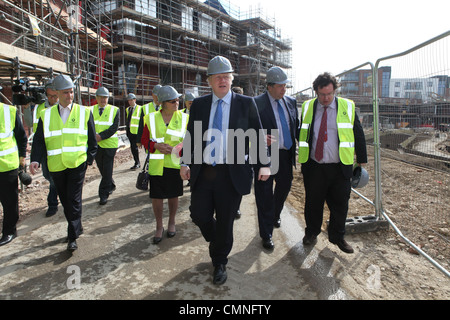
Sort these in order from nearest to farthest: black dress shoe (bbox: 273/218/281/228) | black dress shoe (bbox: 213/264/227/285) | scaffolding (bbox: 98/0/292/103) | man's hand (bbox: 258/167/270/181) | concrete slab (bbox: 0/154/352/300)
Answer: concrete slab (bbox: 0/154/352/300), black dress shoe (bbox: 213/264/227/285), man's hand (bbox: 258/167/270/181), black dress shoe (bbox: 273/218/281/228), scaffolding (bbox: 98/0/292/103)

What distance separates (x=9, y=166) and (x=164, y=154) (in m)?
1.88

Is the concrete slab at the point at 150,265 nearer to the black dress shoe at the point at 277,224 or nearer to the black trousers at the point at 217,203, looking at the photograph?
the black dress shoe at the point at 277,224

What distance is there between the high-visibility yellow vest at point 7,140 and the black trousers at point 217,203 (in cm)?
248

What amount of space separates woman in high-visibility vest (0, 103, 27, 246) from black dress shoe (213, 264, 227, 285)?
2.71 meters

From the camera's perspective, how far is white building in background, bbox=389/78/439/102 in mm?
3421

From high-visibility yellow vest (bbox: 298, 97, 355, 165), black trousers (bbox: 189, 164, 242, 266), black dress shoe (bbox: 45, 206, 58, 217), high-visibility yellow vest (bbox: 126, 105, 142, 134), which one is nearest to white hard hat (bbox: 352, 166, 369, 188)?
high-visibility yellow vest (bbox: 298, 97, 355, 165)

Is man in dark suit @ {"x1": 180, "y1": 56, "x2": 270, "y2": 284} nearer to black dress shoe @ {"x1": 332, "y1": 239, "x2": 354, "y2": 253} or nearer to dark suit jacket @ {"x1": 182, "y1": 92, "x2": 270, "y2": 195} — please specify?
dark suit jacket @ {"x1": 182, "y1": 92, "x2": 270, "y2": 195}

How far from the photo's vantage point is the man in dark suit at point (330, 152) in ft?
11.0

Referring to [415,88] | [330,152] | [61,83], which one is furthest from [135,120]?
[415,88]

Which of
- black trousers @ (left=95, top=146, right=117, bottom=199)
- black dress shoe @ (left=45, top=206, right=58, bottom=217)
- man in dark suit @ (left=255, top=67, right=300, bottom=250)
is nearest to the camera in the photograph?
man in dark suit @ (left=255, top=67, right=300, bottom=250)

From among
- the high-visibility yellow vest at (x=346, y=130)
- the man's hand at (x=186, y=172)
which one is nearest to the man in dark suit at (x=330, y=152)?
the high-visibility yellow vest at (x=346, y=130)

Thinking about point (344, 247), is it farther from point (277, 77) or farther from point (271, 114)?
point (277, 77)

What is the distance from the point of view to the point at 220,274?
2.82 m
